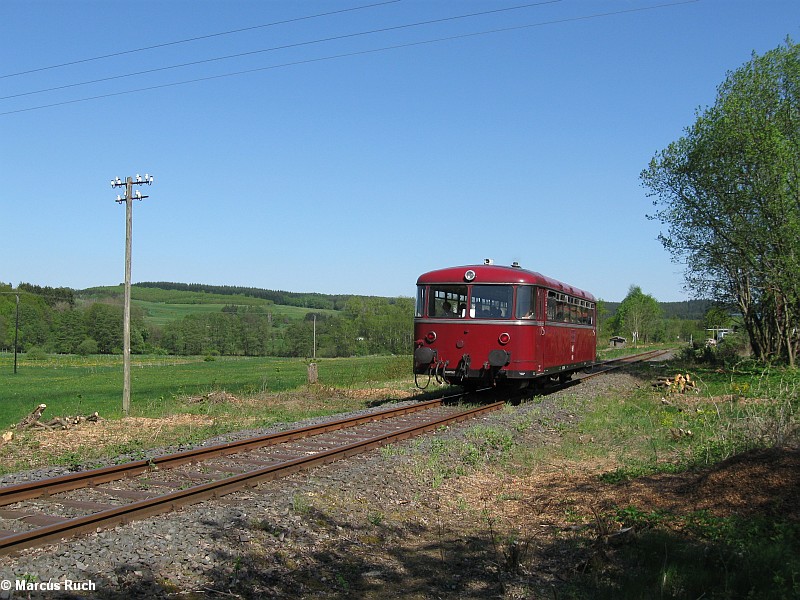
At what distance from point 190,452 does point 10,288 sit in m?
109

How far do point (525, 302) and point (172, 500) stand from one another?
10.8 m

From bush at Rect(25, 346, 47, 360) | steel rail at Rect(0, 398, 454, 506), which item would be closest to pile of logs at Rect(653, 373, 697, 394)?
steel rail at Rect(0, 398, 454, 506)

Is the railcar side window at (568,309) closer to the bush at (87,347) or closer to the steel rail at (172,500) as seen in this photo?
the steel rail at (172,500)

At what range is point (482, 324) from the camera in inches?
655

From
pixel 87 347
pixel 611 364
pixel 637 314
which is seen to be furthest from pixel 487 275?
pixel 637 314

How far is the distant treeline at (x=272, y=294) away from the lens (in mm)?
139750

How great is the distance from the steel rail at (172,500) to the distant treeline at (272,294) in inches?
5006

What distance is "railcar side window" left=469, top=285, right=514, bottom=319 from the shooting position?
1659 centimetres

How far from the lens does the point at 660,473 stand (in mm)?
9008

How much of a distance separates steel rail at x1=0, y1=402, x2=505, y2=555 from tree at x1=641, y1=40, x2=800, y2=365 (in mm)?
21018

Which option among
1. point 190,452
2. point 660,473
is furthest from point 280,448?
point 660,473

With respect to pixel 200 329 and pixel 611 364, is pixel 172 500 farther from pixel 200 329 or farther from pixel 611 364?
pixel 200 329

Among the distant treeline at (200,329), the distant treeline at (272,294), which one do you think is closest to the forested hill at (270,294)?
the distant treeline at (272,294)

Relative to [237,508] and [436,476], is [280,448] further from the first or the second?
[237,508]
